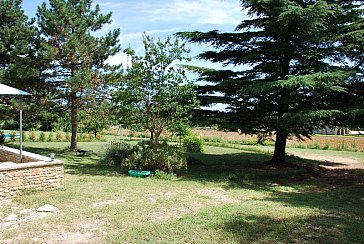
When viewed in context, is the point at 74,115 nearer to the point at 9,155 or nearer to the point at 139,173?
the point at 9,155

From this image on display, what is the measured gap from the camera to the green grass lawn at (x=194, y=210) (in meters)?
4.71

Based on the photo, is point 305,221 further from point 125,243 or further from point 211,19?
point 211,19

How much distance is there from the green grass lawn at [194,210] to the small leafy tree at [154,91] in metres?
1.82

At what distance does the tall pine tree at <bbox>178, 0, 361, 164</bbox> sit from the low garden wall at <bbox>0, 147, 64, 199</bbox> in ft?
19.3

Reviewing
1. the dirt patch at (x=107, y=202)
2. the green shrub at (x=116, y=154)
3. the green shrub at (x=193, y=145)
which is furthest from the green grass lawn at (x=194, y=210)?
the green shrub at (x=193, y=145)

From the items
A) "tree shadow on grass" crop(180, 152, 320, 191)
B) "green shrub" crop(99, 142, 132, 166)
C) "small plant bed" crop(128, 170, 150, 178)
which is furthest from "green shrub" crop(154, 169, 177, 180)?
"green shrub" crop(99, 142, 132, 166)

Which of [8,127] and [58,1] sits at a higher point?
[58,1]

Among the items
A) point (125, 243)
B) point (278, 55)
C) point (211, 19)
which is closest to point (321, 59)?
point (278, 55)

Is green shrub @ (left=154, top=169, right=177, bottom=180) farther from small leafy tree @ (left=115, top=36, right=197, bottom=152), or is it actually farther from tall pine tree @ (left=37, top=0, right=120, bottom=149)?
tall pine tree @ (left=37, top=0, right=120, bottom=149)

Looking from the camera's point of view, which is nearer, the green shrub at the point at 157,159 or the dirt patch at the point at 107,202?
the dirt patch at the point at 107,202

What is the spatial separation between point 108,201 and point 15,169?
87.9 inches

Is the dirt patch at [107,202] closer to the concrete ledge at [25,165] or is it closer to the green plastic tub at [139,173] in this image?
the concrete ledge at [25,165]

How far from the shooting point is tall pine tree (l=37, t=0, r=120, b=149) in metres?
13.4

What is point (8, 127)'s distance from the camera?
29.5m
